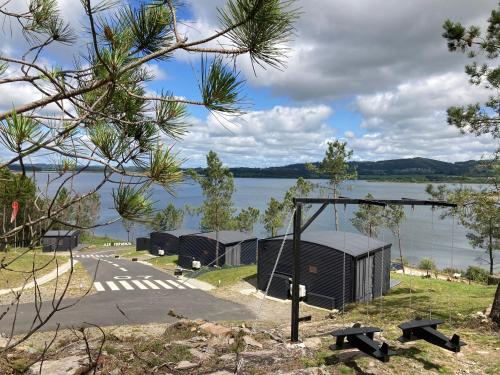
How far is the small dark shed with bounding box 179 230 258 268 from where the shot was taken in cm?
3519

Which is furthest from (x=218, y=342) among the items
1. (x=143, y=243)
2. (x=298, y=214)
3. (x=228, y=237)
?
(x=143, y=243)

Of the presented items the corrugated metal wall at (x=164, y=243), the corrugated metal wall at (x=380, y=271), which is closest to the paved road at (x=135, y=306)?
the corrugated metal wall at (x=380, y=271)

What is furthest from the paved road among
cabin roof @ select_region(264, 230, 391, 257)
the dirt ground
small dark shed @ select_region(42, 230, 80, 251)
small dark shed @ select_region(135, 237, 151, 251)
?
small dark shed @ select_region(135, 237, 151, 251)

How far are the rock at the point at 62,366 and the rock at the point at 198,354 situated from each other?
205cm

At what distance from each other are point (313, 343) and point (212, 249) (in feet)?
89.0

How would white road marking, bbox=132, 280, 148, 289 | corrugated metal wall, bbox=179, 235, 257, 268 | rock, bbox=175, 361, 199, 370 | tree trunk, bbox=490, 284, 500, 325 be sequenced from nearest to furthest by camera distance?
rock, bbox=175, 361, 199, 370, tree trunk, bbox=490, 284, 500, 325, white road marking, bbox=132, 280, 148, 289, corrugated metal wall, bbox=179, 235, 257, 268

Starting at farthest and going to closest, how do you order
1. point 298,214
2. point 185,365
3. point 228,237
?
point 228,237 < point 298,214 < point 185,365

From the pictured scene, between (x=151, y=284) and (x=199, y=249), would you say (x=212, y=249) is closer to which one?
(x=199, y=249)

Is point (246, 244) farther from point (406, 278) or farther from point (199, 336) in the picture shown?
point (199, 336)

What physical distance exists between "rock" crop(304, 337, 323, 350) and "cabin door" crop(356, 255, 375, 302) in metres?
12.7

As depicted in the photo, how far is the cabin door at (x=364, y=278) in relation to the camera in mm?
21297

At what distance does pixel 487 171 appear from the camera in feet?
40.8

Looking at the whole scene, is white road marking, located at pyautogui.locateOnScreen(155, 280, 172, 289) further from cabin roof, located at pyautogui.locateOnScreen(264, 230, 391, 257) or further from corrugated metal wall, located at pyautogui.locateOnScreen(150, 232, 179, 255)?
corrugated metal wall, located at pyautogui.locateOnScreen(150, 232, 179, 255)

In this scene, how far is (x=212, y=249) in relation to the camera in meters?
35.2
